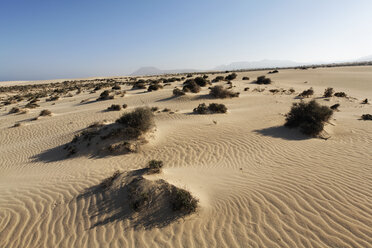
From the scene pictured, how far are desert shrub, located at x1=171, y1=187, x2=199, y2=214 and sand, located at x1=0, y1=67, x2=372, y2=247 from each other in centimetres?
18

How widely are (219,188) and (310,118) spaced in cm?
603

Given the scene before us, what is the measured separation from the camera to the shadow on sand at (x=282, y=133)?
27.0ft

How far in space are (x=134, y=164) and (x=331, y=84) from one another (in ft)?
88.8

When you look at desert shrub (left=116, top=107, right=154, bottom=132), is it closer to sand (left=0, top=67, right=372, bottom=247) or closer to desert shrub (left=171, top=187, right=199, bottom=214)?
sand (left=0, top=67, right=372, bottom=247)

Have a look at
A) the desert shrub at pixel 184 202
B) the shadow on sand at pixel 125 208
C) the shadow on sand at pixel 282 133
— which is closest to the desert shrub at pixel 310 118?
the shadow on sand at pixel 282 133

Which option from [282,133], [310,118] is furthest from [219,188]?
[310,118]

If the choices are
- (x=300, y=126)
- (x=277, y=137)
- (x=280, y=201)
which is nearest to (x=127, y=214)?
(x=280, y=201)

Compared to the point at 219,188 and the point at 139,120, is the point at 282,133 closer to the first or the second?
the point at 219,188

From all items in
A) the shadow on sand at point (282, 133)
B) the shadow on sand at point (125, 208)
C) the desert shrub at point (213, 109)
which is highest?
the desert shrub at point (213, 109)

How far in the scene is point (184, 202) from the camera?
163 inches

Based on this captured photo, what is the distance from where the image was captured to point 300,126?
881 cm

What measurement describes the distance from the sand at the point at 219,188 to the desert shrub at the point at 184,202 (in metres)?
0.18

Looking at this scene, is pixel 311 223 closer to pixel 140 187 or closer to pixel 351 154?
pixel 140 187

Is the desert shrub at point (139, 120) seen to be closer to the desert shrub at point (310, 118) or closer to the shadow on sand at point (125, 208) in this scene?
the shadow on sand at point (125, 208)
